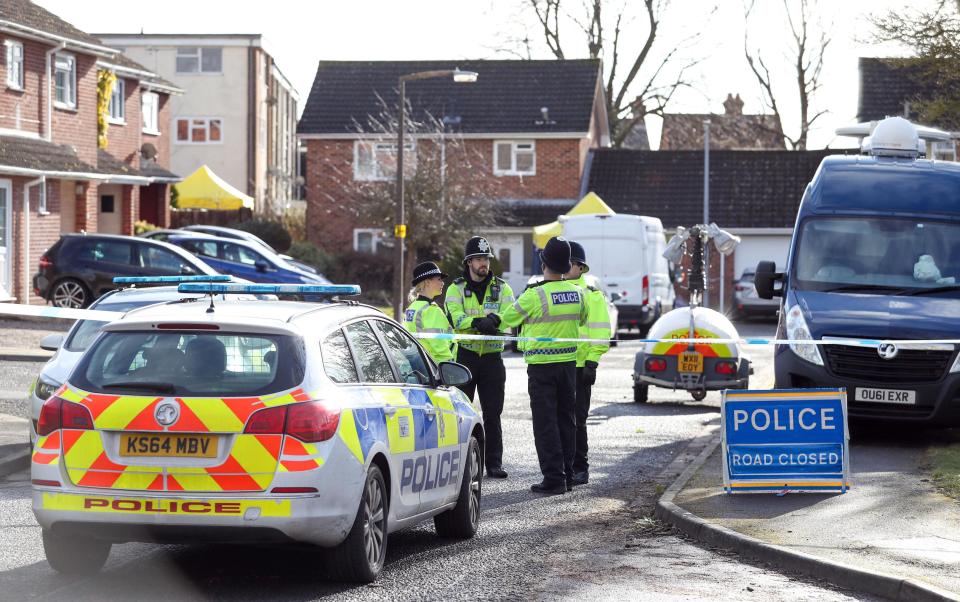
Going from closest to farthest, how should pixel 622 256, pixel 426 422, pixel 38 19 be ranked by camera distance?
pixel 426 422
pixel 622 256
pixel 38 19

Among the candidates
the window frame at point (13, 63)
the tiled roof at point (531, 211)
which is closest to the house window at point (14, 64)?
Answer: the window frame at point (13, 63)

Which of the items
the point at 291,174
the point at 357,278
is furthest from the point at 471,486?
the point at 291,174

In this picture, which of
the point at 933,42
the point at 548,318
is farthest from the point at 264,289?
the point at 933,42

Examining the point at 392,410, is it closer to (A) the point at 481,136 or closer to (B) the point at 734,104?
(A) the point at 481,136

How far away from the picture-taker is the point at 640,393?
20.0 metres

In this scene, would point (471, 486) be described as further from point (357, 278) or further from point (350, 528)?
point (357, 278)

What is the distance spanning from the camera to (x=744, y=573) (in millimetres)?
8844

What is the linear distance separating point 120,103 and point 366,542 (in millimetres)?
37263

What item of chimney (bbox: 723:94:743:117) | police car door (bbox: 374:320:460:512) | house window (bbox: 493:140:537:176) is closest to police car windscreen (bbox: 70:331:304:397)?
police car door (bbox: 374:320:460:512)

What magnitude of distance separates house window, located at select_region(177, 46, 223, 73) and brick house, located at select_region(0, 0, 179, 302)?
21.4m

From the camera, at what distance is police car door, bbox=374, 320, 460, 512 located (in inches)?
353

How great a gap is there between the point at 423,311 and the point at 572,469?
1741 millimetres

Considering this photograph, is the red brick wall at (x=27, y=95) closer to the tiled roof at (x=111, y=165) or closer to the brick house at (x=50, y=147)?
the brick house at (x=50, y=147)

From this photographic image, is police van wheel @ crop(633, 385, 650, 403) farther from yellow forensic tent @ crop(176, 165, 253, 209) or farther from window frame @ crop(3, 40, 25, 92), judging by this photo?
yellow forensic tent @ crop(176, 165, 253, 209)
